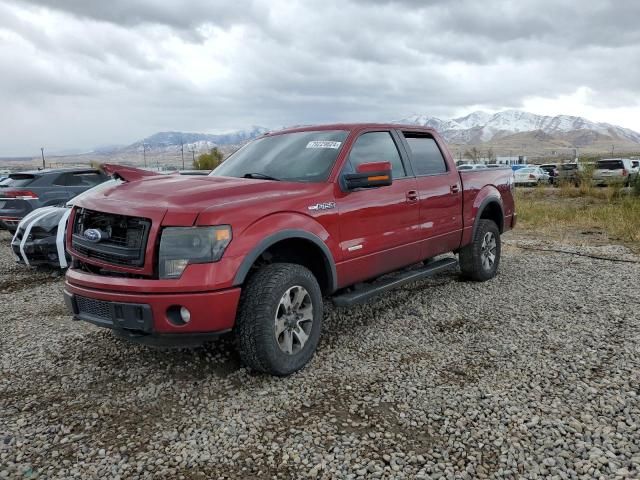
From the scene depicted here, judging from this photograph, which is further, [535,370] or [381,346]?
[381,346]

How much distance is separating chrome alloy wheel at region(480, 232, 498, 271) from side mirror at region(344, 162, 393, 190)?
8.69ft

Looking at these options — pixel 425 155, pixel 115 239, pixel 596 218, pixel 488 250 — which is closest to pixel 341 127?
pixel 425 155

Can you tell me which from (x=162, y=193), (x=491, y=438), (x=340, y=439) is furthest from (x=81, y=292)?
(x=491, y=438)

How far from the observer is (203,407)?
3109 mm

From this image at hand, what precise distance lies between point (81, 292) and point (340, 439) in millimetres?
1964

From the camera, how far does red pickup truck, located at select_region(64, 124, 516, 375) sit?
119 inches

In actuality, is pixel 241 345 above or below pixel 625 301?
above

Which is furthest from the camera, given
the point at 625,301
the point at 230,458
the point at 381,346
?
the point at 625,301

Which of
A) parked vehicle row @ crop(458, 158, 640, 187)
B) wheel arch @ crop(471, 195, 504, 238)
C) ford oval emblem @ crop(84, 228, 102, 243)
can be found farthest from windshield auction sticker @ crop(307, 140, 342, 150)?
parked vehicle row @ crop(458, 158, 640, 187)

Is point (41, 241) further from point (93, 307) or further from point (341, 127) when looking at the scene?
point (341, 127)

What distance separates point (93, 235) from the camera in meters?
3.31

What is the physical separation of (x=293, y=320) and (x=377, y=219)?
124 cm

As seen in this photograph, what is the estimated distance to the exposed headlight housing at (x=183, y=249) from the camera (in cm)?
301

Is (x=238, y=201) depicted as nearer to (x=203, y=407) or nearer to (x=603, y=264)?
(x=203, y=407)
